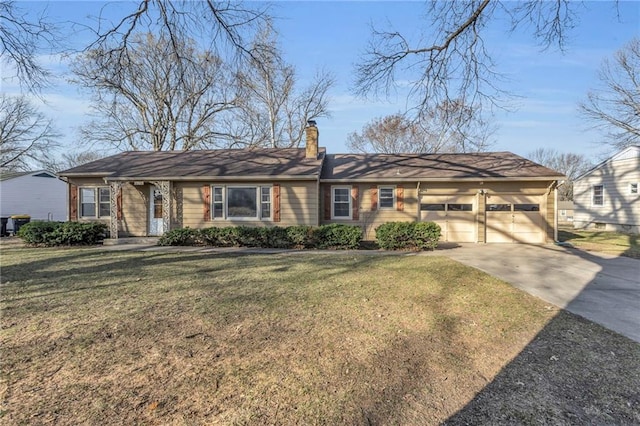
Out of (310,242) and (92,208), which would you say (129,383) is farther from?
(92,208)

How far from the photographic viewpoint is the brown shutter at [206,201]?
548 inches

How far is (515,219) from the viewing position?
549 inches

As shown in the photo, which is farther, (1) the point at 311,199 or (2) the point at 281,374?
(1) the point at 311,199

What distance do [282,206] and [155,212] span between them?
17.7 ft

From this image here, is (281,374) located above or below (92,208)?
below

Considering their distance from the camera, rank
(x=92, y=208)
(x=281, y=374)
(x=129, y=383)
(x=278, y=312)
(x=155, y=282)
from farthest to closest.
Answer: (x=92, y=208), (x=155, y=282), (x=278, y=312), (x=281, y=374), (x=129, y=383)

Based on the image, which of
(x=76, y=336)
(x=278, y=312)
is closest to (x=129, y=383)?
(x=76, y=336)

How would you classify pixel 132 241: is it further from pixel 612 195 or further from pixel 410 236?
pixel 612 195

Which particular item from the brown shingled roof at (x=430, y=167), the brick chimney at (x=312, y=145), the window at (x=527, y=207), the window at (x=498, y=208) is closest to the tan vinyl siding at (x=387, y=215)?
the brown shingled roof at (x=430, y=167)

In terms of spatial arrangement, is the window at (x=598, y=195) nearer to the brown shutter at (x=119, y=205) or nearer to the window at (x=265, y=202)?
the window at (x=265, y=202)

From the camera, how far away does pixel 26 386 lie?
278 cm

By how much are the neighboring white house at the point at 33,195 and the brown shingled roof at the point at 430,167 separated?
21.5m

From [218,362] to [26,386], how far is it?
4.84ft

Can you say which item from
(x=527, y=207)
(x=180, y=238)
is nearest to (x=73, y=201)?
(x=180, y=238)
